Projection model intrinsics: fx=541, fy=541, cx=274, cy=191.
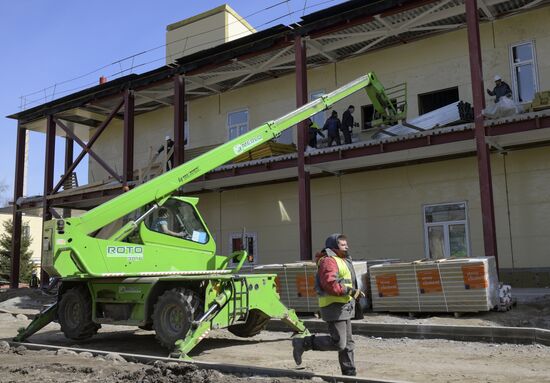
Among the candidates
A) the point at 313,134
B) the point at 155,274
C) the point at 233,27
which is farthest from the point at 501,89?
the point at 233,27

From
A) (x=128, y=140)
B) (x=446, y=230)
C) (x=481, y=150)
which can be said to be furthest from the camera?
(x=128, y=140)

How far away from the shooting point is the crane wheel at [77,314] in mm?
10586

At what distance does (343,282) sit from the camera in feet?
20.8

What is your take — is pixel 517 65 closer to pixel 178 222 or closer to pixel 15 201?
pixel 178 222

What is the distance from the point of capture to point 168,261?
33.7ft

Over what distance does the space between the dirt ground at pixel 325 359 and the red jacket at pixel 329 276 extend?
143 cm

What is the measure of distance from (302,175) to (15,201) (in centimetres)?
1686

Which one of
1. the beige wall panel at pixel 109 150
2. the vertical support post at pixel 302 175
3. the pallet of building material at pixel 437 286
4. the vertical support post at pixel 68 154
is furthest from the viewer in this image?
the vertical support post at pixel 68 154

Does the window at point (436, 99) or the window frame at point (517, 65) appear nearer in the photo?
the window frame at point (517, 65)

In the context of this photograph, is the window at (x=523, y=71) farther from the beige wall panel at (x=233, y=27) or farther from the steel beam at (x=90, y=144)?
the steel beam at (x=90, y=144)

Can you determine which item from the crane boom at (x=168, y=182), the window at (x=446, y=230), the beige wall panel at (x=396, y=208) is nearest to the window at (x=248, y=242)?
the beige wall panel at (x=396, y=208)

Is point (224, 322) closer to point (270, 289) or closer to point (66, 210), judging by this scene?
point (270, 289)

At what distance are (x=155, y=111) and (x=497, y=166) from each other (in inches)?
655

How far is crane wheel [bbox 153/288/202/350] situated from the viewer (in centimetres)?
897
